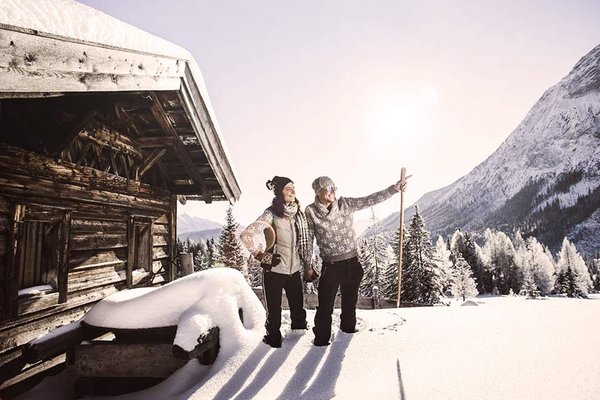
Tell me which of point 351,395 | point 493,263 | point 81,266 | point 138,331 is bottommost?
point 493,263

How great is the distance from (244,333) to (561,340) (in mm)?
2877

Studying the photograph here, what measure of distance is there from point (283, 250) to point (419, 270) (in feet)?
99.0

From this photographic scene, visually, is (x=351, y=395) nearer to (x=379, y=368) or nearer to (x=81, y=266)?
(x=379, y=368)

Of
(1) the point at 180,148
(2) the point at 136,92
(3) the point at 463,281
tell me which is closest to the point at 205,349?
(2) the point at 136,92

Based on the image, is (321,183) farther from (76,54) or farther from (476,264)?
(476,264)

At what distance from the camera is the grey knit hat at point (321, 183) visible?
3795 mm

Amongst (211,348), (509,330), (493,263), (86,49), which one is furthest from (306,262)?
(493,263)

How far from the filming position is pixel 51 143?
4.24 m

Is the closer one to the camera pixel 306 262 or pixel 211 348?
pixel 211 348

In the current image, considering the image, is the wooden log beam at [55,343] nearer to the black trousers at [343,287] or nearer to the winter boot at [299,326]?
the winter boot at [299,326]

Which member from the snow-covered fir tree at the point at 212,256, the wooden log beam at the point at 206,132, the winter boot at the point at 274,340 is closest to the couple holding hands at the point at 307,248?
the winter boot at the point at 274,340

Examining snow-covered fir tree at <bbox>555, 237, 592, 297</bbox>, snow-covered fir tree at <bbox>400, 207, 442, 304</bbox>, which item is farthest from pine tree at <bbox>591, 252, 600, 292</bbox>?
snow-covered fir tree at <bbox>400, 207, 442, 304</bbox>

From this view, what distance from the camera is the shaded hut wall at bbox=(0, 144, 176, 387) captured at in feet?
12.2

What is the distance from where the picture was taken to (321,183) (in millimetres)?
3797
